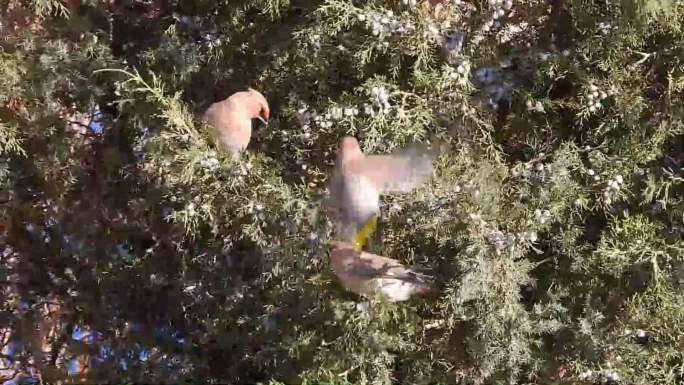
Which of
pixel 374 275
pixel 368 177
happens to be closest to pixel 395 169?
pixel 368 177

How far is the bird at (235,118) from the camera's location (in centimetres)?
97

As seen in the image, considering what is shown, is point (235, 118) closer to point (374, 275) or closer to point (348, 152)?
point (348, 152)

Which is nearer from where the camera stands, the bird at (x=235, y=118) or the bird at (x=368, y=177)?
the bird at (x=368, y=177)

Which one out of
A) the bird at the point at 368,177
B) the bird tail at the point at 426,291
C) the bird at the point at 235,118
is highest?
the bird at the point at 235,118

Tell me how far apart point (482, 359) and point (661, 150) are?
0.39 m

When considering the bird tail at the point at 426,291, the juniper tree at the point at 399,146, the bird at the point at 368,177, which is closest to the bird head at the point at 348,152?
the bird at the point at 368,177

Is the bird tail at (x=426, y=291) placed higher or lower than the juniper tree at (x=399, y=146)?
lower

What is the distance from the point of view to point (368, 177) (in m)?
0.86

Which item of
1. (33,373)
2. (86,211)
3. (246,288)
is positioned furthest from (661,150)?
(33,373)

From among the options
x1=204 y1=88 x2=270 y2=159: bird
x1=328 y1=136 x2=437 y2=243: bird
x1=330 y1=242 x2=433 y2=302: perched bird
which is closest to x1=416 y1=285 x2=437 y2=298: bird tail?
x1=330 y1=242 x2=433 y2=302: perched bird

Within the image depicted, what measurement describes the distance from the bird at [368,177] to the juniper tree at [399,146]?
9 cm

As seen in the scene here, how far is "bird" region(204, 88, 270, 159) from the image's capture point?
0.97m

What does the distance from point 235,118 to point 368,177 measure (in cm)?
22

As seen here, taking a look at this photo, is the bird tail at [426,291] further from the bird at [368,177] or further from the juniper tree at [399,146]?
the bird at [368,177]
